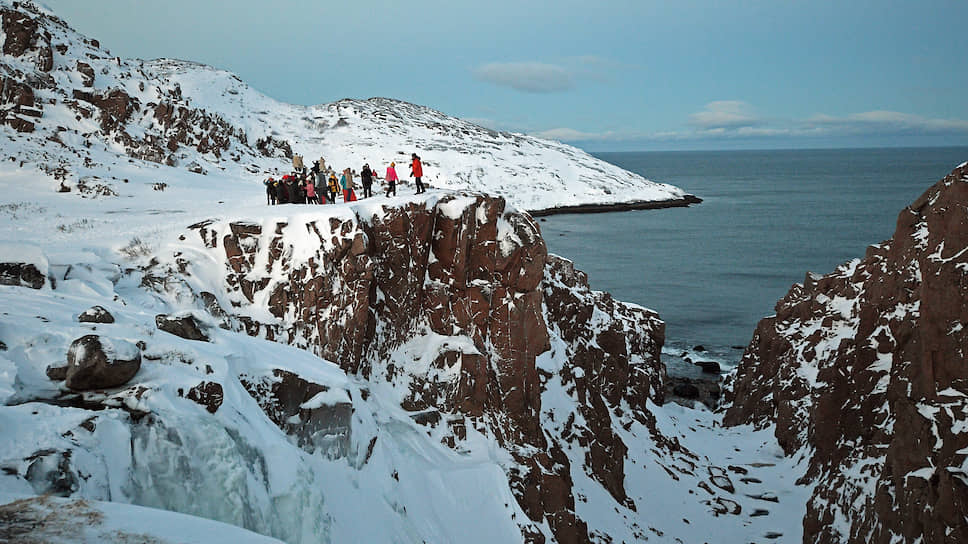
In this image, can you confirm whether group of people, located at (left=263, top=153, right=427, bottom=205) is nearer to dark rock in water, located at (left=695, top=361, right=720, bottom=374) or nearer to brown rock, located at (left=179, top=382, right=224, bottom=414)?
brown rock, located at (left=179, top=382, right=224, bottom=414)

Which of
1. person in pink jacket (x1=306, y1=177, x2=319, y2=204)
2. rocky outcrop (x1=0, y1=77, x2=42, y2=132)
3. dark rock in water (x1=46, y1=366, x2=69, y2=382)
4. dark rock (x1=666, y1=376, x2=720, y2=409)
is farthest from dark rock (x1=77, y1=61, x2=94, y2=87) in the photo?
dark rock (x1=666, y1=376, x2=720, y2=409)

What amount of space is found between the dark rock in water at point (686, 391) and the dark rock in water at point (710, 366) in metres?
4.25

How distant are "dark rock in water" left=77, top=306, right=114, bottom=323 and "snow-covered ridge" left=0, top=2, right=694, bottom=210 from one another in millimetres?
25568

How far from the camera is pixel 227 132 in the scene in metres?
62.0

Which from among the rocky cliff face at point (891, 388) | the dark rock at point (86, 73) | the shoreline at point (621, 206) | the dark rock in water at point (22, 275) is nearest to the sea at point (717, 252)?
the shoreline at point (621, 206)

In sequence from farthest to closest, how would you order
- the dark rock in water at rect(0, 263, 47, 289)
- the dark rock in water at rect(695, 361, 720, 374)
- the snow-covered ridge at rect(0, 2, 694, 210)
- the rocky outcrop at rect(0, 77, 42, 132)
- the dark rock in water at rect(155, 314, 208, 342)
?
the dark rock in water at rect(695, 361, 720, 374) → the snow-covered ridge at rect(0, 2, 694, 210) → the rocky outcrop at rect(0, 77, 42, 132) → the dark rock in water at rect(0, 263, 47, 289) → the dark rock in water at rect(155, 314, 208, 342)

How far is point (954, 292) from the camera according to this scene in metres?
22.9

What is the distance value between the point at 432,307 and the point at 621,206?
132 metres

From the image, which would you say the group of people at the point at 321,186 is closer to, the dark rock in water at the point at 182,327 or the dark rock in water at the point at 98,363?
the dark rock in water at the point at 182,327

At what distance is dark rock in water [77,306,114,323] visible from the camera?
1199cm

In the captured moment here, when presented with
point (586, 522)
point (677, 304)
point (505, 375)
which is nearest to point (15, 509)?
point (505, 375)

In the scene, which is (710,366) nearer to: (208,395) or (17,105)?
(208,395)

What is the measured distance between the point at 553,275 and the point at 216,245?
16413mm

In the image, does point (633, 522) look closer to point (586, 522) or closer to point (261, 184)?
point (586, 522)
